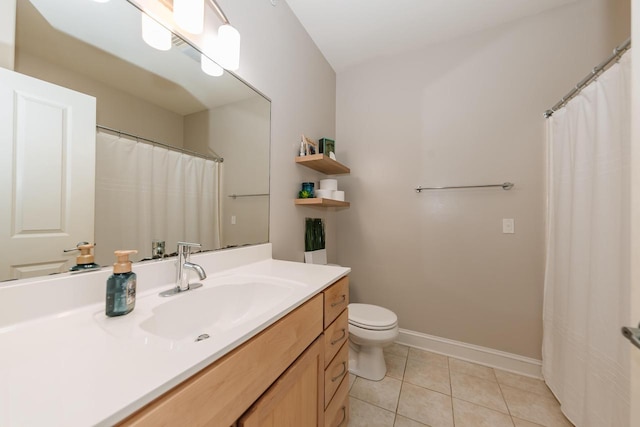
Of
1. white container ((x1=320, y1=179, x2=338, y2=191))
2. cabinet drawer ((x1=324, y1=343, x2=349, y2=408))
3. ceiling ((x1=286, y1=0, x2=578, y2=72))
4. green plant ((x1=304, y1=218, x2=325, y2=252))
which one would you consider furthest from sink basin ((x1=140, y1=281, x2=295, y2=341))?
ceiling ((x1=286, y1=0, x2=578, y2=72))

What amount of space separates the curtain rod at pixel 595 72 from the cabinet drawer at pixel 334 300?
1.48m

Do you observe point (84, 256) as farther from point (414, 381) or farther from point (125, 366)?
point (414, 381)

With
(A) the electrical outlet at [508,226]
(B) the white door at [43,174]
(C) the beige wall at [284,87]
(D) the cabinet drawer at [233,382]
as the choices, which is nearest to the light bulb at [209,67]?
(C) the beige wall at [284,87]

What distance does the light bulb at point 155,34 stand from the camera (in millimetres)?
849

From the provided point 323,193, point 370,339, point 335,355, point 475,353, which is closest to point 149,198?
point 335,355

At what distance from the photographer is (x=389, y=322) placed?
5.03 ft

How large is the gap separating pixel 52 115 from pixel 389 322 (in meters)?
1.81

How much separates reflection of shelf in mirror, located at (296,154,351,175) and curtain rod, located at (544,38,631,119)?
140 centimetres

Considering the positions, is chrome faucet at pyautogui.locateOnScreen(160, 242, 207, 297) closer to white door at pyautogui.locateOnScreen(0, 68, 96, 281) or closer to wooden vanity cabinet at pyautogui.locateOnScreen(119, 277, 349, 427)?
white door at pyautogui.locateOnScreen(0, 68, 96, 281)

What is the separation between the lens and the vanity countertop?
1.03 feet

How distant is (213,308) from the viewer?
2.88ft

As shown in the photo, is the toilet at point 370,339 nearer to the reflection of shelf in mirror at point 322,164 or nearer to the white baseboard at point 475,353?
the white baseboard at point 475,353

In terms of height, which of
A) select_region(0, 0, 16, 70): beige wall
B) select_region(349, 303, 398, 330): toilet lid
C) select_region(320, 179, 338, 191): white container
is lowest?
select_region(349, 303, 398, 330): toilet lid

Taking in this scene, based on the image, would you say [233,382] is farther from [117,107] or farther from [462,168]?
[462,168]
